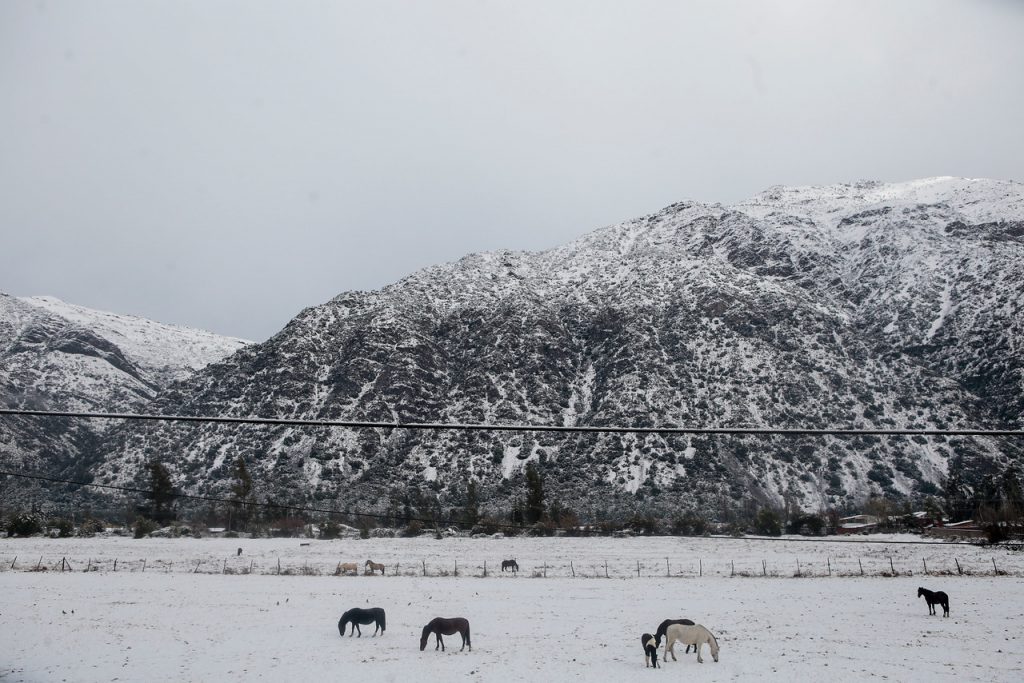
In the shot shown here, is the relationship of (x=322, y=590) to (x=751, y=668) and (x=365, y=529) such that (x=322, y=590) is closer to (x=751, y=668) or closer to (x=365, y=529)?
(x=751, y=668)

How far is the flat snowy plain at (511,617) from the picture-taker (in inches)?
807

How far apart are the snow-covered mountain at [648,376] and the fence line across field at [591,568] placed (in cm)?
4485

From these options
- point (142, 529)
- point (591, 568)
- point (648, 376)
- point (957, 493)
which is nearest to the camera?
point (591, 568)

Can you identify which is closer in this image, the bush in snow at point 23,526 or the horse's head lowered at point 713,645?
the horse's head lowered at point 713,645

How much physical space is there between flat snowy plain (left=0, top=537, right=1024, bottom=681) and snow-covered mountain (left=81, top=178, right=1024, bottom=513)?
5073 cm

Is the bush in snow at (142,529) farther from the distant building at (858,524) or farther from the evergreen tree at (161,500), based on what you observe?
the distant building at (858,524)

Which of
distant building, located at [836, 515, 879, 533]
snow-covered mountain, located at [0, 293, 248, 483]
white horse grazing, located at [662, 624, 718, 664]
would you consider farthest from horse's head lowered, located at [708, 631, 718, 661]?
snow-covered mountain, located at [0, 293, 248, 483]

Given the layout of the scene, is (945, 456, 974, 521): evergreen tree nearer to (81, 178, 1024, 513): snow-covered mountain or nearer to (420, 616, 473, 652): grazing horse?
(81, 178, 1024, 513): snow-covered mountain

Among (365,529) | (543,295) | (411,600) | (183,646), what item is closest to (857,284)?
(543,295)

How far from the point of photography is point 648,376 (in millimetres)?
127500

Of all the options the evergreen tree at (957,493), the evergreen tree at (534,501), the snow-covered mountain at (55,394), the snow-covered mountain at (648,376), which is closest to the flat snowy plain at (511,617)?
the evergreen tree at (957,493)

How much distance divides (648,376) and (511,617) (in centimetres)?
10088

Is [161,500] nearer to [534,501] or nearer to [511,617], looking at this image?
[534,501]

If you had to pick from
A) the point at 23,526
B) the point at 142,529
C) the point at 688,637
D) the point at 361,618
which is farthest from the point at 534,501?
the point at 688,637
